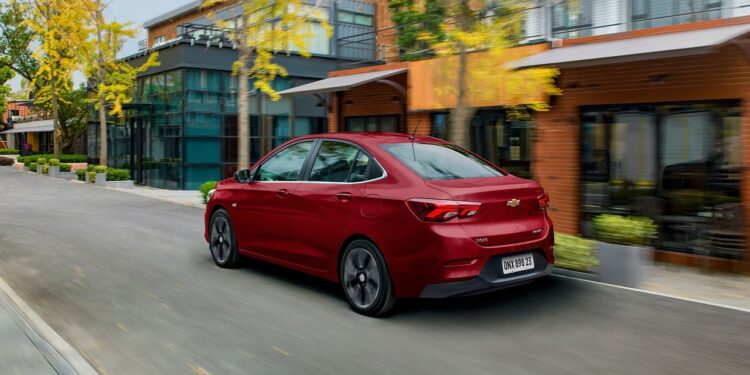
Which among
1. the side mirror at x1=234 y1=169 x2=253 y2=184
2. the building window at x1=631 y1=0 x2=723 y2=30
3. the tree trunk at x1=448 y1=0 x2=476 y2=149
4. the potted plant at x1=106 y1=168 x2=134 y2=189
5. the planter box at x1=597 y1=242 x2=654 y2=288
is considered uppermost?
the building window at x1=631 y1=0 x2=723 y2=30

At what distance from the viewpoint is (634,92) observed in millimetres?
9602

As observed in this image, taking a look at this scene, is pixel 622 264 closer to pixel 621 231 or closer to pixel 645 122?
pixel 621 231

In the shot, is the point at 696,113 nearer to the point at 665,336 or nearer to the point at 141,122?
the point at 665,336

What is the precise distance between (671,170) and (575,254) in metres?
3.10

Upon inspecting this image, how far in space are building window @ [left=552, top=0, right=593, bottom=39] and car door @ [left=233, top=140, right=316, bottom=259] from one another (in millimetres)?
6616

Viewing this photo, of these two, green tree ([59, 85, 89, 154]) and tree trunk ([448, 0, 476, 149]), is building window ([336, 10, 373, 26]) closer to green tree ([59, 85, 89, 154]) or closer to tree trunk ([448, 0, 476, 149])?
tree trunk ([448, 0, 476, 149])

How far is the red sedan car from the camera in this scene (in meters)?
5.20

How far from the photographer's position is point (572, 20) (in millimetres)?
11867

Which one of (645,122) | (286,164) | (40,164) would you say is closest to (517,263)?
(286,164)

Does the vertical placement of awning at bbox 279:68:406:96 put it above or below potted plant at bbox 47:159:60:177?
above

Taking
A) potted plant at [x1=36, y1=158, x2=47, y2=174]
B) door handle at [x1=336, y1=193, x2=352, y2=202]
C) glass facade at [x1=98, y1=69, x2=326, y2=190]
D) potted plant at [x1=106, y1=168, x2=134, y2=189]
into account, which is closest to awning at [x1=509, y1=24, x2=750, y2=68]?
door handle at [x1=336, y1=193, x2=352, y2=202]

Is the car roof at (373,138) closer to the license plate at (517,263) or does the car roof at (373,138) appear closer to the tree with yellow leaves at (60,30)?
the license plate at (517,263)

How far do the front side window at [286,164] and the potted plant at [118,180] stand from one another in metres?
19.0

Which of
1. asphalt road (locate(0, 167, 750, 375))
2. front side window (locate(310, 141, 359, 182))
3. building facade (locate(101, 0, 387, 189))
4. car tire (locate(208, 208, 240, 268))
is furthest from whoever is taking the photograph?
building facade (locate(101, 0, 387, 189))
